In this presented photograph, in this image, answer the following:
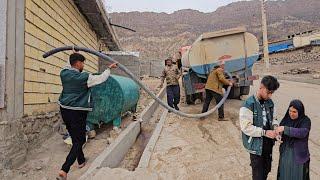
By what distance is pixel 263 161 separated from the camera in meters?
3.92

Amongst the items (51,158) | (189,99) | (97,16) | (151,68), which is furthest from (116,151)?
(151,68)

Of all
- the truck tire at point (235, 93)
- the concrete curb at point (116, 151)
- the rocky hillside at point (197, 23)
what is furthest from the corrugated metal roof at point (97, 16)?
the rocky hillside at point (197, 23)

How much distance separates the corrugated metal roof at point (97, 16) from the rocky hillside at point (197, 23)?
43985 mm

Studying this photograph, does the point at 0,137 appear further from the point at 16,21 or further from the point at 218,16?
the point at 218,16

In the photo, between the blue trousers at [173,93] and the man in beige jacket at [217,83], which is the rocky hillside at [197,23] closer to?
the blue trousers at [173,93]

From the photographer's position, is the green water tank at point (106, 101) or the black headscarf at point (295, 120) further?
the green water tank at point (106, 101)

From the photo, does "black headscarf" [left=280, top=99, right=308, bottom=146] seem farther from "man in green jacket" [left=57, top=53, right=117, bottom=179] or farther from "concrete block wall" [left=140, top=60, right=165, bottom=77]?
"concrete block wall" [left=140, top=60, right=165, bottom=77]

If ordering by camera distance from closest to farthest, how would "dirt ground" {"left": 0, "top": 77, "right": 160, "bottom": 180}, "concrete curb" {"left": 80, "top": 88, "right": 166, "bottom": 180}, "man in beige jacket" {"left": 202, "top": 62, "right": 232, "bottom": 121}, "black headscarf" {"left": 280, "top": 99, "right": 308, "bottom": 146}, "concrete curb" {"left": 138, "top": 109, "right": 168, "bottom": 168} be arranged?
"black headscarf" {"left": 280, "top": 99, "right": 308, "bottom": 146}, "concrete curb" {"left": 80, "top": 88, "right": 166, "bottom": 180}, "dirt ground" {"left": 0, "top": 77, "right": 160, "bottom": 180}, "concrete curb" {"left": 138, "top": 109, "right": 168, "bottom": 168}, "man in beige jacket" {"left": 202, "top": 62, "right": 232, "bottom": 121}

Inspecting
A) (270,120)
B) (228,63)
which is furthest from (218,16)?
(270,120)

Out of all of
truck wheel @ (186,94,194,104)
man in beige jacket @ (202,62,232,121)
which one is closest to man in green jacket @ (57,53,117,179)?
man in beige jacket @ (202,62,232,121)

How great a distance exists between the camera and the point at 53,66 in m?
7.93

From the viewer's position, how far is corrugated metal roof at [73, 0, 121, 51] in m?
11.0

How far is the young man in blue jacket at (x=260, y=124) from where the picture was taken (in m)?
3.75

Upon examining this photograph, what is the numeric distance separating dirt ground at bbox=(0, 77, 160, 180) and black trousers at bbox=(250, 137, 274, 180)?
250 centimetres
